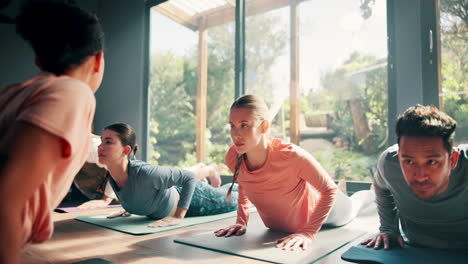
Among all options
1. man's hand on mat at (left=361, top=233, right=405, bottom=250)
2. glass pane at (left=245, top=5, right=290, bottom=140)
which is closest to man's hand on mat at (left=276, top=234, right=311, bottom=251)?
man's hand on mat at (left=361, top=233, right=405, bottom=250)

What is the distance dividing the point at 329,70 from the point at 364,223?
93.9 inches

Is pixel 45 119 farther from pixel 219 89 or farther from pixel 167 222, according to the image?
pixel 219 89

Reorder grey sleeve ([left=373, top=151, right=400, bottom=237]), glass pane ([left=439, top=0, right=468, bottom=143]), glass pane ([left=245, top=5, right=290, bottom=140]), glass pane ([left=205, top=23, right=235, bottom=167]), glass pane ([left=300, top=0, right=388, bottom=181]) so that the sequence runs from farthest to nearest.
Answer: glass pane ([left=205, top=23, right=235, bottom=167]), glass pane ([left=245, top=5, right=290, bottom=140]), glass pane ([left=300, top=0, right=388, bottom=181]), glass pane ([left=439, top=0, right=468, bottom=143]), grey sleeve ([left=373, top=151, right=400, bottom=237])

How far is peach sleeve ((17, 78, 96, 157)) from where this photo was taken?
0.63 m

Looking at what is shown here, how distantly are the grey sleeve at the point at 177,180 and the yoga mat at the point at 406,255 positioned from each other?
1093mm

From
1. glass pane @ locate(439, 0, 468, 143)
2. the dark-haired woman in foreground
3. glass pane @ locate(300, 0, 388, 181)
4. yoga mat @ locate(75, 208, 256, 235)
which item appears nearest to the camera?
yoga mat @ locate(75, 208, 256, 235)

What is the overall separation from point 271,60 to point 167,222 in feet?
9.07

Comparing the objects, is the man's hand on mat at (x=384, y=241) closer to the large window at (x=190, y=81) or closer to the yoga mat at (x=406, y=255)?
the yoga mat at (x=406, y=255)

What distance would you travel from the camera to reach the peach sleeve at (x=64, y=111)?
2.07 ft

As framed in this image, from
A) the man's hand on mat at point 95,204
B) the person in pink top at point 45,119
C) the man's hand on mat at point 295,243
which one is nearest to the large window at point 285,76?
the man's hand on mat at point 295,243

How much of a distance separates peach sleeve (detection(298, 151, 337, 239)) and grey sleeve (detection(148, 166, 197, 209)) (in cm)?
85

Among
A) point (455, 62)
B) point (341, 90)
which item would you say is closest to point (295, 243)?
point (455, 62)

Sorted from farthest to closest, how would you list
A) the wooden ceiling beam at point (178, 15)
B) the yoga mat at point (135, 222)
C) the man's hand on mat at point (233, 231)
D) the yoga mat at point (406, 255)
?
the wooden ceiling beam at point (178, 15)
the yoga mat at point (135, 222)
the man's hand on mat at point (233, 231)
the yoga mat at point (406, 255)

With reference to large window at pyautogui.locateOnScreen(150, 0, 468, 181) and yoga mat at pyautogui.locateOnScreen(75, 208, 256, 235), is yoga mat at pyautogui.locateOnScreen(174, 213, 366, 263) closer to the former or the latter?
yoga mat at pyautogui.locateOnScreen(75, 208, 256, 235)
